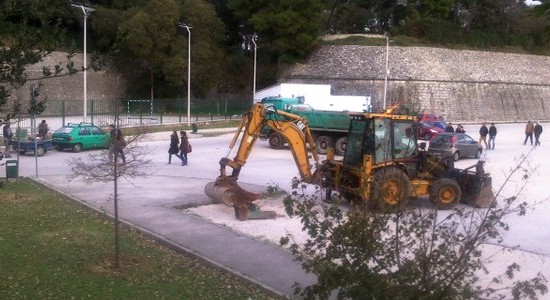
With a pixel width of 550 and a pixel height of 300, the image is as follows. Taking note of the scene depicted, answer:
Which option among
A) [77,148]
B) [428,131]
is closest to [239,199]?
[77,148]

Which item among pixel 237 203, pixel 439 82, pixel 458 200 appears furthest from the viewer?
pixel 439 82

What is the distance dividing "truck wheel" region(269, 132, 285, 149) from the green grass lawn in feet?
65.8

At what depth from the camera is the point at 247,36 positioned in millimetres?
71250

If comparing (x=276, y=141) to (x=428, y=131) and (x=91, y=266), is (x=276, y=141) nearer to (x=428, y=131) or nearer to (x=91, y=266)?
(x=428, y=131)

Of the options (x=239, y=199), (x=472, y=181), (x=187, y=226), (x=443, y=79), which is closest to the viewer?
(x=187, y=226)

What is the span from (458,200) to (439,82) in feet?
168

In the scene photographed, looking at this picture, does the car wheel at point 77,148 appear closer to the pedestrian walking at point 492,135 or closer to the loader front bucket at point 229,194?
the loader front bucket at point 229,194

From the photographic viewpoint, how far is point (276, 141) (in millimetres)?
36688

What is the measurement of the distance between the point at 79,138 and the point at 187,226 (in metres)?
19.9

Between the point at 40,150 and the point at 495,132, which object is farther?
the point at 495,132

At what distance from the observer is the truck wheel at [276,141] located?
36.5 metres

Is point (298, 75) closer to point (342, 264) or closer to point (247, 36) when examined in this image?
point (247, 36)

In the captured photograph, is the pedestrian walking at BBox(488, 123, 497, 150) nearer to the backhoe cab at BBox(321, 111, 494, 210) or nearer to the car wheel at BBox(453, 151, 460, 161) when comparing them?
the car wheel at BBox(453, 151, 460, 161)

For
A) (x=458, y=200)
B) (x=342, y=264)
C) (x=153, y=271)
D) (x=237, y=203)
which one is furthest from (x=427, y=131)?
(x=342, y=264)
